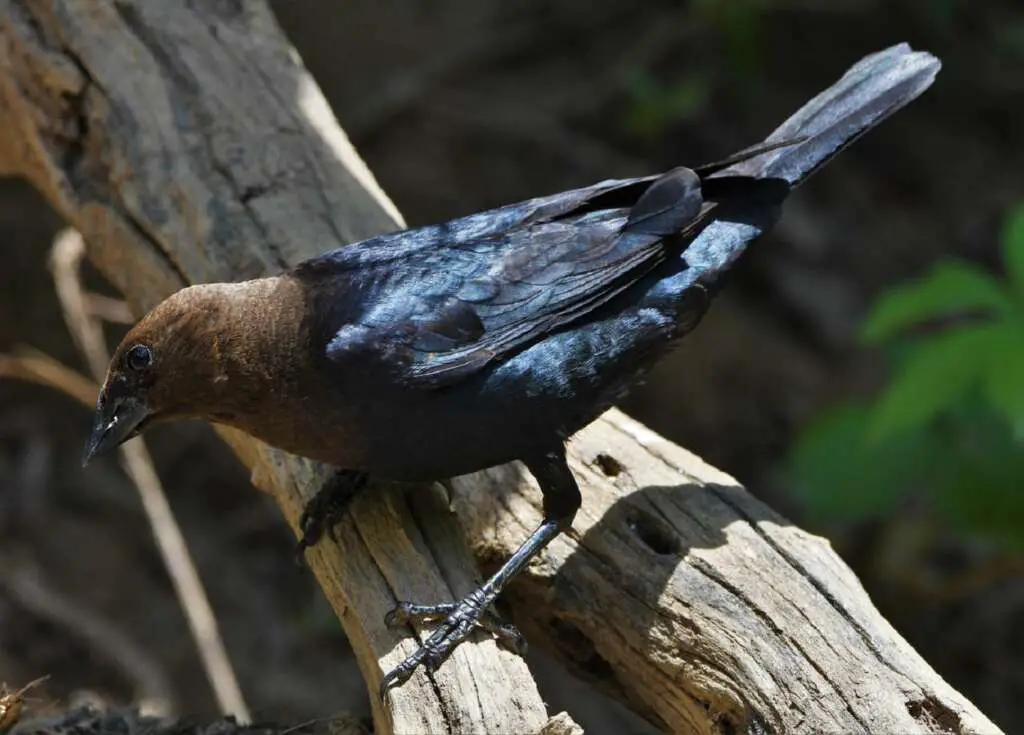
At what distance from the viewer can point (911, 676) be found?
8.84 ft

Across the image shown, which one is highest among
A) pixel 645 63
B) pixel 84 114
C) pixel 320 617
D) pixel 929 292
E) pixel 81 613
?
pixel 645 63

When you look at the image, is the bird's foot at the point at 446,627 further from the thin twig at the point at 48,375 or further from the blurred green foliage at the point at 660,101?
the blurred green foliage at the point at 660,101

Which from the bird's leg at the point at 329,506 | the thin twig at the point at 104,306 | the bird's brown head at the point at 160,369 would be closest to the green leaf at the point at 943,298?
the bird's leg at the point at 329,506

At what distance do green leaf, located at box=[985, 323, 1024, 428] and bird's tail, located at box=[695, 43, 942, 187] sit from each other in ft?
3.10

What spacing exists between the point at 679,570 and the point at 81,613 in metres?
3.42

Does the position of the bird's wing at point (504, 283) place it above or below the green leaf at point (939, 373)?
above

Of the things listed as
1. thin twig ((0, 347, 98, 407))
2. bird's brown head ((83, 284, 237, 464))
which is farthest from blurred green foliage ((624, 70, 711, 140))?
bird's brown head ((83, 284, 237, 464))

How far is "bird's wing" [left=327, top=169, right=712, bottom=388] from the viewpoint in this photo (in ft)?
10.0

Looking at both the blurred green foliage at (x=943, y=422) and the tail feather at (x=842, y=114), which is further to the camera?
the blurred green foliage at (x=943, y=422)

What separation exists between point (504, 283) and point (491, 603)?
81 centimetres

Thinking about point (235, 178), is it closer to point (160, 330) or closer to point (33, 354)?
point (160, 330)

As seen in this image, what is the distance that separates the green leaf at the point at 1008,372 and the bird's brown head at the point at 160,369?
2321 mm

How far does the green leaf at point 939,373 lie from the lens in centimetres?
407

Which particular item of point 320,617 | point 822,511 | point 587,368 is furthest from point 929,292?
point 320,617
